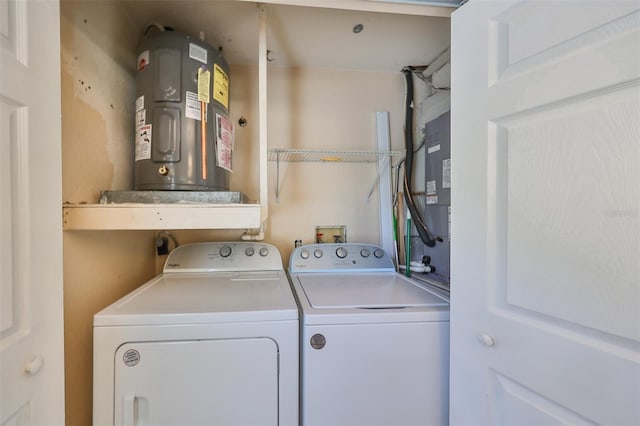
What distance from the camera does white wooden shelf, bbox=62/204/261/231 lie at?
995 mm

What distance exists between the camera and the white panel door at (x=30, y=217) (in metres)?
0.59

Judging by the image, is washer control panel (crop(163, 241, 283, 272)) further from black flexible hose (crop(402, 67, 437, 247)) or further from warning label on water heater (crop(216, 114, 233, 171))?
black flexible hose (crop(402, 67, 437, 247))

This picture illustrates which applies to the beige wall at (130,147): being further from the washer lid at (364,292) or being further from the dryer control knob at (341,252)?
the washer lid at (364,292)

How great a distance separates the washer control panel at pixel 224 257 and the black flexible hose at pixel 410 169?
0.91 m

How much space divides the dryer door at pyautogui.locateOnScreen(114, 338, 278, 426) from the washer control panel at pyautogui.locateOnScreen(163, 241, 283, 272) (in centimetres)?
68

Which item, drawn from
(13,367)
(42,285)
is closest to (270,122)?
(42,285)

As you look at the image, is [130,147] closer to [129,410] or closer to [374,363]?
[129,410]

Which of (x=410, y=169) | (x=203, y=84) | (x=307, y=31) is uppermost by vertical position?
(x=307, y=31)

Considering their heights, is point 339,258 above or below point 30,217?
below

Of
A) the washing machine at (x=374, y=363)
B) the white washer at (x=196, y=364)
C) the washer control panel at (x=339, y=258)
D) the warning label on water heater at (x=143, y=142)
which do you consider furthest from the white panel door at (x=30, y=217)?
the washer control panel at (x=339, y=258)

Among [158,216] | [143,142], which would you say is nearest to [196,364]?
[158,216]

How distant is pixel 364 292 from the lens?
4.09ft

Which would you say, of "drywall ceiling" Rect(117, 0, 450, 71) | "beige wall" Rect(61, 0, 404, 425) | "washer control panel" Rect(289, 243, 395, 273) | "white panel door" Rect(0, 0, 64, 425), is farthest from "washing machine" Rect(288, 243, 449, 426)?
"drywall ceiling" Rect(117, 0, 450, 71)

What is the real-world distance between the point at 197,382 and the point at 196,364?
0.06m
